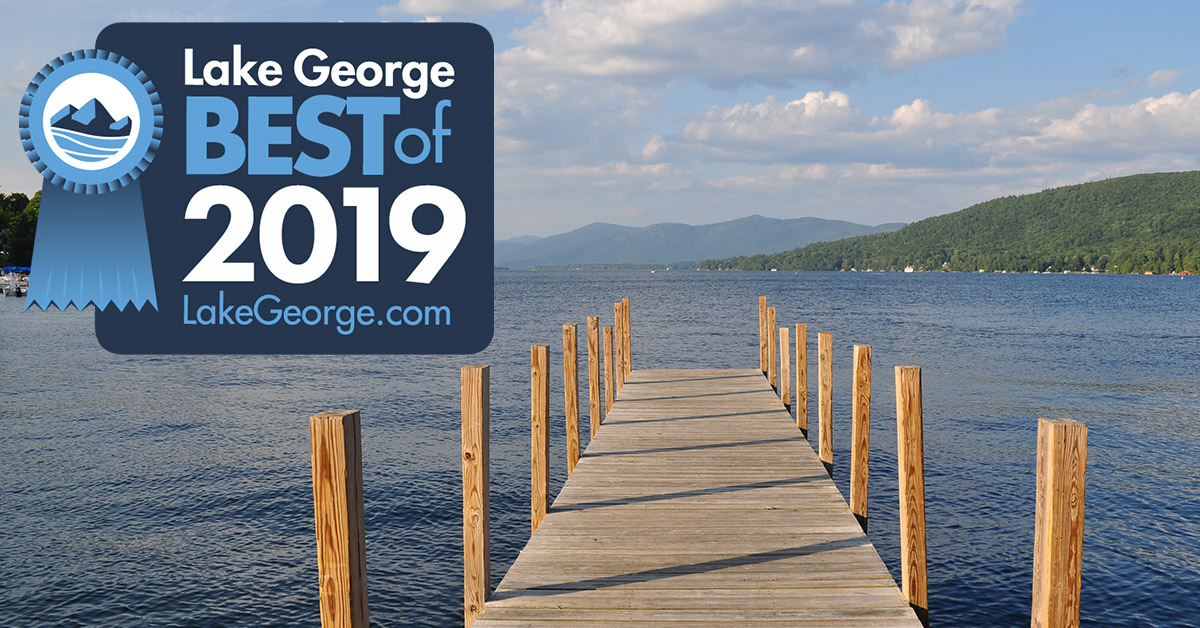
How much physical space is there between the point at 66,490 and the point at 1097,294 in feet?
360

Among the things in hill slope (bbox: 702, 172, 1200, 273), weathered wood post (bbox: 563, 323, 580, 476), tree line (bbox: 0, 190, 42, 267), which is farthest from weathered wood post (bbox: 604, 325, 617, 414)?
hill slope (bbox: 702, 172, 1200, 273)

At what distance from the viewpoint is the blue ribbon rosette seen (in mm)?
13172

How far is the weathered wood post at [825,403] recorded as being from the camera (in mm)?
12562

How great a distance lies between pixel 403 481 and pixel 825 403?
27.0 feet

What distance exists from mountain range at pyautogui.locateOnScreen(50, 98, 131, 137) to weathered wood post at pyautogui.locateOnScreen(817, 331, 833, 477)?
39.2 feet

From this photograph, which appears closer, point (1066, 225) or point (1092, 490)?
point (1092, 490)

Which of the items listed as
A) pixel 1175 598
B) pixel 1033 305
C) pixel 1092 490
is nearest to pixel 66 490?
pixel 1175 598

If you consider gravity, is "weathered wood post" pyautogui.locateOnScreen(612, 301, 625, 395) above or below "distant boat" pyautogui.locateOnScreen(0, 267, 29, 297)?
below

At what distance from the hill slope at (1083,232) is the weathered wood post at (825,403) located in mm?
154675

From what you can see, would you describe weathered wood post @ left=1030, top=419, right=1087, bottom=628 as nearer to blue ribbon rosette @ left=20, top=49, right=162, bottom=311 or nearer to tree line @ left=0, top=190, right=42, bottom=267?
blue ribbon rosette @ left=20, top=49, right=162, bottom=311

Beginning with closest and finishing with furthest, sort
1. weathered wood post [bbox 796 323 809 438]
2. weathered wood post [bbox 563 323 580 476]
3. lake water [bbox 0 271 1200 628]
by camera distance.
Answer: lake water [bbox 0 271 1200 628] → weathered wood post [bbox 563 323 580 476] → weathered wood post [bbox 796 323 809 438]

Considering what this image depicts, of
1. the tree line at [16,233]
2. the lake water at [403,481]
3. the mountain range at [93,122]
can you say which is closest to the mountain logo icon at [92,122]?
Result: the mountain range at [93,122]

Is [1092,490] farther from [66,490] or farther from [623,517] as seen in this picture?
[66,490]

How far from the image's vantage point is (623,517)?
8.88 meters
